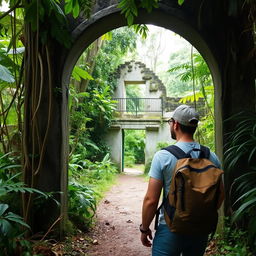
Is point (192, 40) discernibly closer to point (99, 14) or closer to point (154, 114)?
point (99, 14)

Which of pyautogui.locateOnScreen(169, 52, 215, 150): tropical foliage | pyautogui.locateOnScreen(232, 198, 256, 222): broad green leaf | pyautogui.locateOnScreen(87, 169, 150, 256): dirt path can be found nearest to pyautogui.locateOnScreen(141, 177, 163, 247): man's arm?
pyautogui.locateOnScreen(232, 198, 256, 222): broad green leaf

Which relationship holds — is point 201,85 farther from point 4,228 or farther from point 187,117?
point 4,228

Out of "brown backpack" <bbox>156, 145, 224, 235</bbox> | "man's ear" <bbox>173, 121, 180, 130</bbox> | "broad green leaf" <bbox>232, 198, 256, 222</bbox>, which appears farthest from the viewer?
"broad green leaf" <bbox>232, 198, 256, 222</bbox>

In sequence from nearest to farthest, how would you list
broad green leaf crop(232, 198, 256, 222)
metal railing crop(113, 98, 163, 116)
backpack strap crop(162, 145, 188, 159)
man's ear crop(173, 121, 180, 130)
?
backpack strap crop(162, 145, 188, 159), man's ear crop(173, 121, 180, 130), broad green leaf crop(232, 198, 256, 222), metal railing crop(113, 98, 163, 116)

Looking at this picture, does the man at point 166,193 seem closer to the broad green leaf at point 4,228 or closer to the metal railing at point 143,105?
the broad green leaf at point 4,228

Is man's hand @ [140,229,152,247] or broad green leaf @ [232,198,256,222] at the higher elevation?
broad green leaf @ [232,198,256,222]

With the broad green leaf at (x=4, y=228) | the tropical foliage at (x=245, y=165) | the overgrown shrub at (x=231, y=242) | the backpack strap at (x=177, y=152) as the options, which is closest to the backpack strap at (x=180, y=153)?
the backpack strap at (x=177, y=152)

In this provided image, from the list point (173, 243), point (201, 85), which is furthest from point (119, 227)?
point (173, 243)

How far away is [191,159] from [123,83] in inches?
538

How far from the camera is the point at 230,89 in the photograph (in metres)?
3.63

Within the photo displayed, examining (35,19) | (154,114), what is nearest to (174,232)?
(35,19)

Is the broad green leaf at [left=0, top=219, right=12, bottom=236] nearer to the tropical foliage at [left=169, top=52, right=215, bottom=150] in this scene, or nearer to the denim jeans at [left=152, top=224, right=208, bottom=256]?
the denim jeans at [left=152, top=224, right=208, bottom=256]

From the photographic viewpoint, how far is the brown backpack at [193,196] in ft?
5.65

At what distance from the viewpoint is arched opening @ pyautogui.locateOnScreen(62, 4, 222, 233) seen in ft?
11.8
